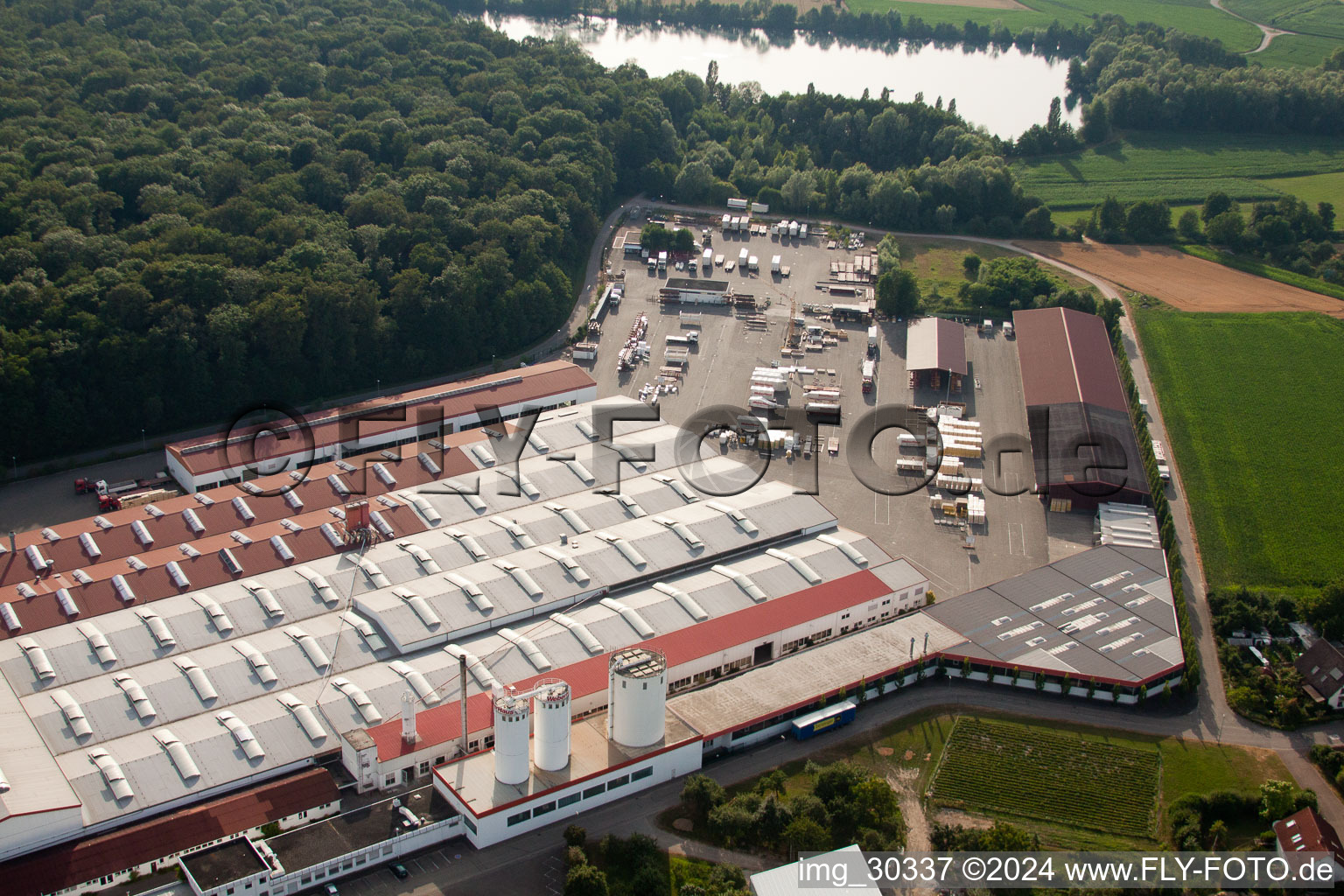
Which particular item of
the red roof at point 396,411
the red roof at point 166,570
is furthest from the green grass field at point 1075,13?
the red roof at point 166,570

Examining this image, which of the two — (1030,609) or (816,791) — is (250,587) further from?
(1030,609)

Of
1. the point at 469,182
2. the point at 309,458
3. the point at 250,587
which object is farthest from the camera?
the point at 469,182

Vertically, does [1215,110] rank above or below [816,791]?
above

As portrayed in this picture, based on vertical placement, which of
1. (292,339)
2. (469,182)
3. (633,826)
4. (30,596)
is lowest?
(633,826)

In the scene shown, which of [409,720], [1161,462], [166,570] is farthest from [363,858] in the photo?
[1161,462]

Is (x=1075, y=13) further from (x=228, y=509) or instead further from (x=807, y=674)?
(x=228, y=509)

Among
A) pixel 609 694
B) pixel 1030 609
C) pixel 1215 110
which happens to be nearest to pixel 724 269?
pixel 1030 609

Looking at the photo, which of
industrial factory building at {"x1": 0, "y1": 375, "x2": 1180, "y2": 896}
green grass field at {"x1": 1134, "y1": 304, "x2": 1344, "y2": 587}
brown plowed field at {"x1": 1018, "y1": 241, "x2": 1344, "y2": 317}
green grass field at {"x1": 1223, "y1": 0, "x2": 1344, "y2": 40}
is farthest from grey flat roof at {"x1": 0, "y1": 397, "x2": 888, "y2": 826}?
green grass field at {"x1": 1223, "y1": 0, "x2": 1344, "y2": 40}

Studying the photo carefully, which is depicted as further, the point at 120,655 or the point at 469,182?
the point at 469,182

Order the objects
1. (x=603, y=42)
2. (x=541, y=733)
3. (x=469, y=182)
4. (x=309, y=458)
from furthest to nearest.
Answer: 1. (x=603, y=42)
2. (x=469, y=182)
3. (x=309, y=458)
4. (x=541, y=733)
